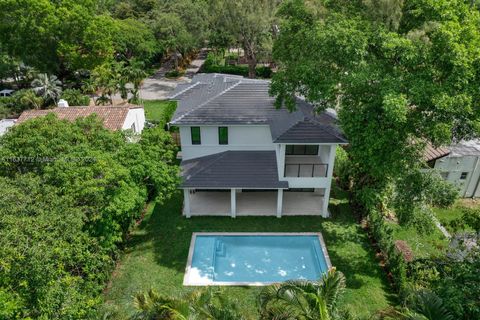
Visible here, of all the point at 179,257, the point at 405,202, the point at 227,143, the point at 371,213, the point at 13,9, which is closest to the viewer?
the point at 405,202

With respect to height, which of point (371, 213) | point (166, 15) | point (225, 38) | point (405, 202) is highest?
point (166, 15)

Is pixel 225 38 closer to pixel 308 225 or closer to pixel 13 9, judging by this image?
pixel 13 9

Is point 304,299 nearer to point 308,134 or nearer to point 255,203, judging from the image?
point 308,134

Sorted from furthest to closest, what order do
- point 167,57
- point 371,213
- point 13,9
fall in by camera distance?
point 167,57
point 13,9
point 371,213

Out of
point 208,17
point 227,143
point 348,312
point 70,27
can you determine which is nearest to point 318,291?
point 348,312

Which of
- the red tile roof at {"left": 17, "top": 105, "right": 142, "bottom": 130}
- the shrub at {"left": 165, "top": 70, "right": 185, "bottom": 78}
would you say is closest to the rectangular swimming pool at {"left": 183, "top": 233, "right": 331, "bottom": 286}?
the red tile roof at {"left": 17, "top": 105, "right": 142, "bottom": 130}

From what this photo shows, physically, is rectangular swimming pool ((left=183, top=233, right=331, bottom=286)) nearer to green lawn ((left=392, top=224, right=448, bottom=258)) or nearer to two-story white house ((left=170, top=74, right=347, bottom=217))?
two-story white house ((left=170, top=74, right=347, bottom=217))

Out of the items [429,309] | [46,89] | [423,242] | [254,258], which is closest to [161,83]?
[46,89]
